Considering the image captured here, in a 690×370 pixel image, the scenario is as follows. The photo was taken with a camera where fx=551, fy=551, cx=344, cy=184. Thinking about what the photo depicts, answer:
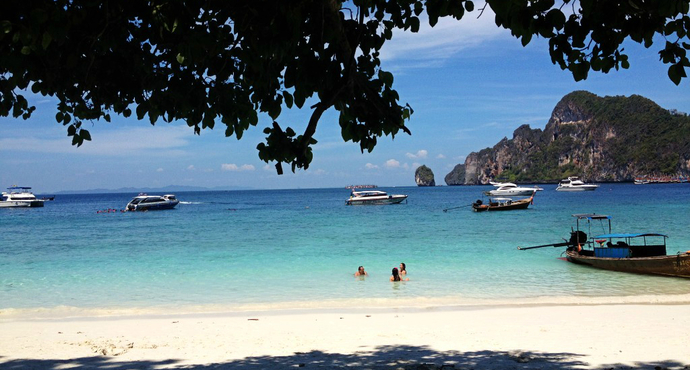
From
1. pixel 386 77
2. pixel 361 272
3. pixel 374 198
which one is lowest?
pixel 361 272

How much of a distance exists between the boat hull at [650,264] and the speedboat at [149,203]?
68.0m

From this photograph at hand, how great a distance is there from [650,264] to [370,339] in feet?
41.8

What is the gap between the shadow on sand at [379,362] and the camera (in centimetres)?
787

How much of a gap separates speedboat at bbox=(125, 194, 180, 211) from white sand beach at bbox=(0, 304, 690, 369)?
67.2 m

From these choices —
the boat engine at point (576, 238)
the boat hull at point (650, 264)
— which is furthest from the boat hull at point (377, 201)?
the boat hull at point (650, 264)

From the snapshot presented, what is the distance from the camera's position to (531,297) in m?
15.9

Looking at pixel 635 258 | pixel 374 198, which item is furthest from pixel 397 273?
pixel 374 198

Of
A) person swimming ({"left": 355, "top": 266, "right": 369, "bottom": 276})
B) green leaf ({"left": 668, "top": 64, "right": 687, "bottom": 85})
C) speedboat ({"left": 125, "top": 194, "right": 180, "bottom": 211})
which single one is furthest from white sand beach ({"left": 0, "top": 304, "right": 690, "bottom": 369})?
speedboat ({"left": 125, "top": 194, "right": 180, "bottom": 211})

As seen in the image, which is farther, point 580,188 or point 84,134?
point 580,188

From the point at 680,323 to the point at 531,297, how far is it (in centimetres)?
483

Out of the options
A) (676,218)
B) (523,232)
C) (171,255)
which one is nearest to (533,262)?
(523,232)

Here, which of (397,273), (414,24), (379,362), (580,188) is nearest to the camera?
(414,24)

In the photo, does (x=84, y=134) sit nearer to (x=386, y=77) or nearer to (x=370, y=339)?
(x=386, y=77)

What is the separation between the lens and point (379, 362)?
8.32 meters
